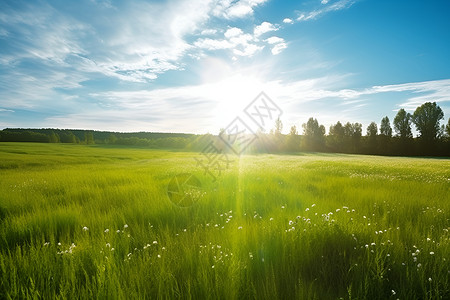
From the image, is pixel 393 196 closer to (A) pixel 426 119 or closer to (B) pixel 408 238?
(B) pixel 408 238

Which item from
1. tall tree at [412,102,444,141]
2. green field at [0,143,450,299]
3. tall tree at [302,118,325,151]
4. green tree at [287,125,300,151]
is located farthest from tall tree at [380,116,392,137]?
green field at [0,143,450,299]

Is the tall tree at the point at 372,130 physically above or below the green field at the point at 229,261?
above

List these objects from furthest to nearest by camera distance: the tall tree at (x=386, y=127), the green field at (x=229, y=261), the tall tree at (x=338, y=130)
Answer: the tall tree at (x=338, y=130) → the tall tree at (x=386, y=127) → the green field at (x=229, y=261)

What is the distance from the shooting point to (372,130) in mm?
84875

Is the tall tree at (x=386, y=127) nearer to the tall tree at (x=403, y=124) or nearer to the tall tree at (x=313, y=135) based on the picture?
the tall tree at (x=403, y=124)

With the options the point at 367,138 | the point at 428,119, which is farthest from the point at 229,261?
the point at 428,119

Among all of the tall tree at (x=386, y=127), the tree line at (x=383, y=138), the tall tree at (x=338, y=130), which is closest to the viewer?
the tree line at (x=383, y=138)

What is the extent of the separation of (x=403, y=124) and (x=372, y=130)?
1042 centimetres

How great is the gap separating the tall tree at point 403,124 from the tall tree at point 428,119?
2.16 m

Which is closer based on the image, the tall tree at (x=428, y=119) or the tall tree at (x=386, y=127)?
the tall tree at (x=428, y=119)

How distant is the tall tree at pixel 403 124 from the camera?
81119mm

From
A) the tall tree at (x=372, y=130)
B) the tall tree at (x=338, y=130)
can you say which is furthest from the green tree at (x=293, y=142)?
the tall tree at (x=372, y=130)

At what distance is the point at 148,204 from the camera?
18.0ft

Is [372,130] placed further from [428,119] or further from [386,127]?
[428,119]
